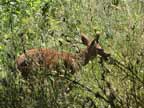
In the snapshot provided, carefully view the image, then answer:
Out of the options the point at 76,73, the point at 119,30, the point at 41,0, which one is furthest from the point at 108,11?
the point at 41,0

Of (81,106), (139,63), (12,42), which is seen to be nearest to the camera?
(139,63)

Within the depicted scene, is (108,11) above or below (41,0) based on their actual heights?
above

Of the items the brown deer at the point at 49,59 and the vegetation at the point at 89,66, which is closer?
the vegetation at the point at 89,66

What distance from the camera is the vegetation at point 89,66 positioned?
3.92m

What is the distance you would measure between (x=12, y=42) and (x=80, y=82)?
0.79 m

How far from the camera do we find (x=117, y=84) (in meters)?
3.99

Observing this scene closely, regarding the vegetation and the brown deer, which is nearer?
the vegetation

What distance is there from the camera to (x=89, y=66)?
4461 mm

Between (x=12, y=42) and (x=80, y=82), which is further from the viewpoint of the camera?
(x=12, y=42)

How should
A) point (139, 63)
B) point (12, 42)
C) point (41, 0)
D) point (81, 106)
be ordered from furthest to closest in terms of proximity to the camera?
point (41, 0) → point (12, 42) → point (81, 106) → point (139, 63)

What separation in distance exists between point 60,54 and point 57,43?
1.20 ft

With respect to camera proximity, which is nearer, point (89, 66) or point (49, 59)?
point (89, 66)

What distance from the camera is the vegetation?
3.92 m

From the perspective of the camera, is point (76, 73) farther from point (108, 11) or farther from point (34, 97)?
point (108, 11)
